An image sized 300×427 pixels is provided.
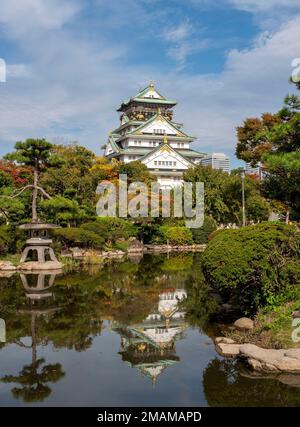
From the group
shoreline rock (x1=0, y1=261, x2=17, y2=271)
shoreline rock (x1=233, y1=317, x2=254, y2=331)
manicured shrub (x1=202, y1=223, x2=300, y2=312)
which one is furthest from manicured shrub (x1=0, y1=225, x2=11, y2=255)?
shoreline rock (x1=233, y1=317, x2=254, y2=331)

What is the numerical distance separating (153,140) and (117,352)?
4367 centimetres

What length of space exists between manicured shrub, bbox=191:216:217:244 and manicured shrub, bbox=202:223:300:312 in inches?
943

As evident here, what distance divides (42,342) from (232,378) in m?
3.90

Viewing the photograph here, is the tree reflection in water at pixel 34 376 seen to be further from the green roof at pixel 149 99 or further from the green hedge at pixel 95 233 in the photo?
the green roof at pixel 149 99

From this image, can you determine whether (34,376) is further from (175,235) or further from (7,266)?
(175,235)

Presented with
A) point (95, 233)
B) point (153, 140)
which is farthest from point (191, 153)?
point (95, 233)

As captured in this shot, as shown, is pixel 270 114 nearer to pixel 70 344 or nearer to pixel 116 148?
pixel 70 344

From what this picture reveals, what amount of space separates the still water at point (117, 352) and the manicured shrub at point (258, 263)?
1.21 meters

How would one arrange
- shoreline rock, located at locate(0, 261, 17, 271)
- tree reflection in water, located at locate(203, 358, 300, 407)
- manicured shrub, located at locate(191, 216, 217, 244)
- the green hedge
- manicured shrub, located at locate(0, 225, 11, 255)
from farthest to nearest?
manicured shrub, located at locate(191, 216, 217, 244)
the green hedge
manicured shrub, located at locate(0, 225, 11, 255)
shoreline rock, located at locate(0, 261, 17, 271)
tree reflection in water, located at locate(203, 358, 300, 407)

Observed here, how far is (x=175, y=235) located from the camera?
32969 millimetres

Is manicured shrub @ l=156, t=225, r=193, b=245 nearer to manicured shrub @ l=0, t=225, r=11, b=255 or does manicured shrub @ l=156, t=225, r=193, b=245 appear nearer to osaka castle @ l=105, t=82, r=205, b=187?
osaka castle @ l=105, t=82, r=205, b=187

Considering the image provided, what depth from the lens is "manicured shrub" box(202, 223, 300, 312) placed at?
360 inches

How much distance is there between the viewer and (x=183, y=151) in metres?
51.1

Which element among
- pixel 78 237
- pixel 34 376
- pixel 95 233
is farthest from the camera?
pixel 95 233
